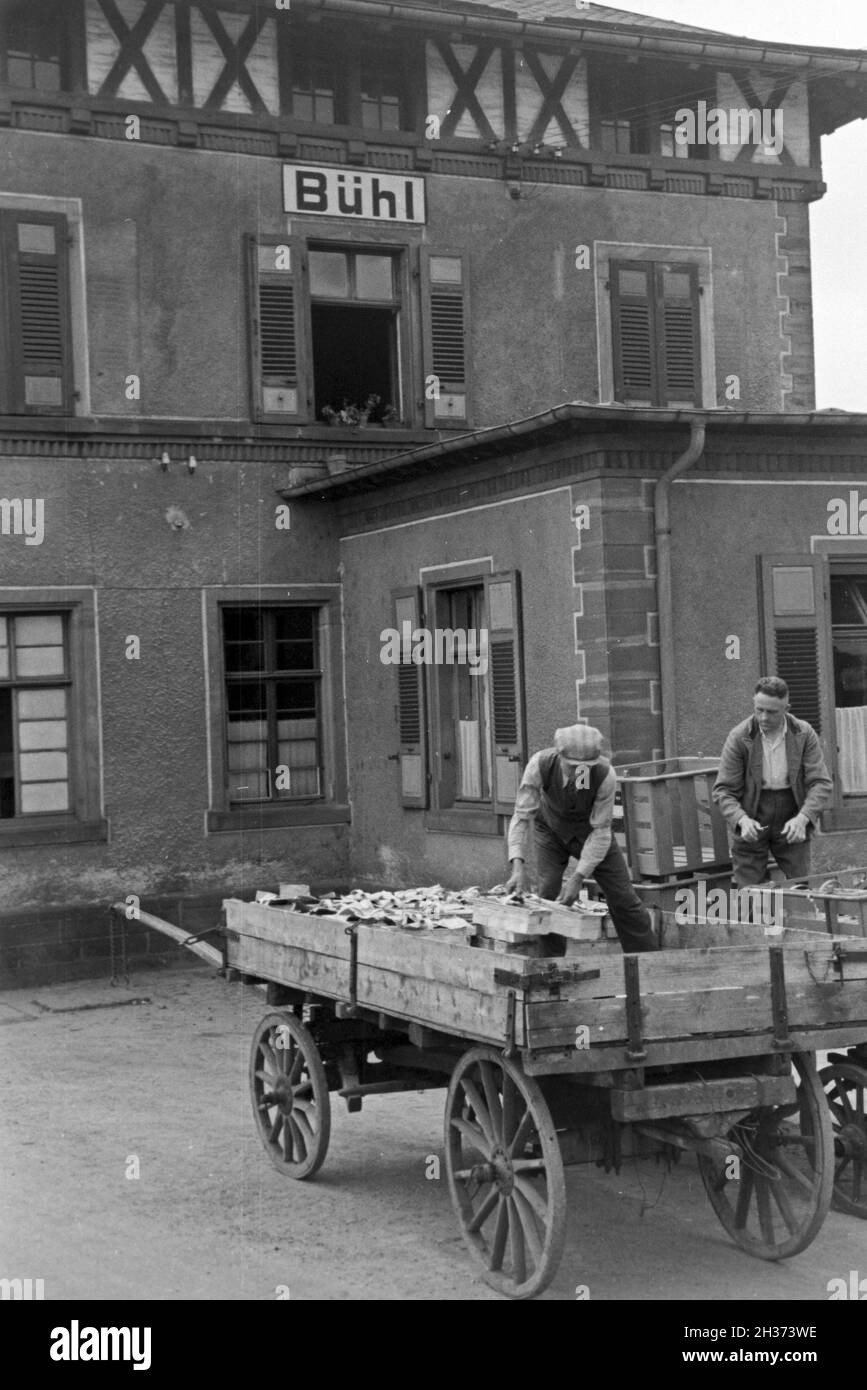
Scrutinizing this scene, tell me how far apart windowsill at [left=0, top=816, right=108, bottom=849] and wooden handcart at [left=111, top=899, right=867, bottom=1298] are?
782 cm

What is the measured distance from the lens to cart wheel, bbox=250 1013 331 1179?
8.02m

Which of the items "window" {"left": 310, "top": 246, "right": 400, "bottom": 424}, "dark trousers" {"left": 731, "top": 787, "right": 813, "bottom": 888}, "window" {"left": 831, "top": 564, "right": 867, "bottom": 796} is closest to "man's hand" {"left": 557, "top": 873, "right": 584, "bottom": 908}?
"dark trousers" {"left": 731, "top": 787, "right": 813, "bottom": 888}

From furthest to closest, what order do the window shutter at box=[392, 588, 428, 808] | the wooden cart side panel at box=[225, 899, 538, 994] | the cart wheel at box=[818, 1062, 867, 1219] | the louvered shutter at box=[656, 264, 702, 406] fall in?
the louvered shutter at box=[656, 264, 702, 406]
the window shutter at box=[392, 588, 428, 808]
the cart wheel at box=[818, 1062, 867, 1219]
the wooden cart side panel at box=[225, 899, 538, 994]

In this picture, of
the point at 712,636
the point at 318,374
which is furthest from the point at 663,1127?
the point at 318,374

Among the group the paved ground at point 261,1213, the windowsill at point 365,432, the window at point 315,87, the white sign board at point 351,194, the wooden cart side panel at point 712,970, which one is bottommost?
the paved ground at point 261,1213

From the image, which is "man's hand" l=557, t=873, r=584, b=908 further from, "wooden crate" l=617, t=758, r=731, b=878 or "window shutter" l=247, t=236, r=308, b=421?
"window shutter" l=247, t=236, r=308, b=421

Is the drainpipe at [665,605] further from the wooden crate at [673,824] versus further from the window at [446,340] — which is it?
the window at [446,340]

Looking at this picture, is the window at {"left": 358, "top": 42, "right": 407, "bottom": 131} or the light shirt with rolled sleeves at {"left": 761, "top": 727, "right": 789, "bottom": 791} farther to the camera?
the window at {"left": 358, "top": 42, "right": 407, "bottom": 131}

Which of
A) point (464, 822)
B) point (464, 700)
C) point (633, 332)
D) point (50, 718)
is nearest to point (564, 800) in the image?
point (464, 822)

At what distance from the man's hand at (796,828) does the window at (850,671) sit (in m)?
3.60

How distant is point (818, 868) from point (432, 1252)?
652 centimetres

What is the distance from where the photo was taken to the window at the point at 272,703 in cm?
1563

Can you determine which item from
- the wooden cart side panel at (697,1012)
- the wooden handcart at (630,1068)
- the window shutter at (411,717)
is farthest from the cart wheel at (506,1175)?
the window shutter at (411,717)
